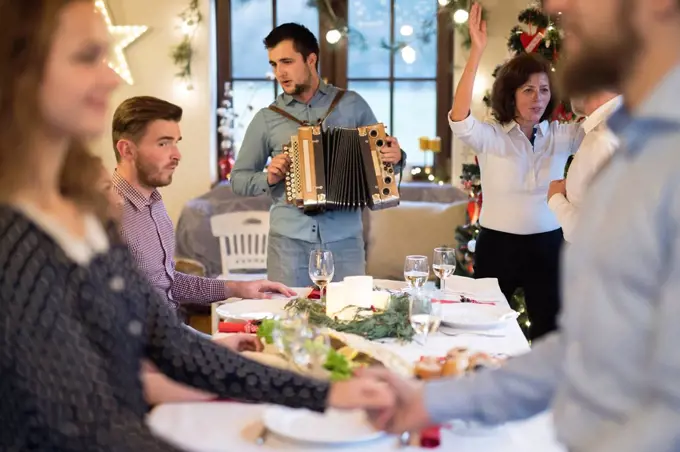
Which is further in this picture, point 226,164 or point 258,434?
point 226,164

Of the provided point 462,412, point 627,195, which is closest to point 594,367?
point 627,195

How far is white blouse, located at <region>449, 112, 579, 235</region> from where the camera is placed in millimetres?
3510

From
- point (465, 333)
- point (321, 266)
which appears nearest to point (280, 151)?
point (321, 266)

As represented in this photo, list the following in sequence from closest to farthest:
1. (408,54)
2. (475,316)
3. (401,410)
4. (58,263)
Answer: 1. (58,263)
2. (401,410)
3. (475,316)
4. (408,54)

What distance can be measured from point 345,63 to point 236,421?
483 cm

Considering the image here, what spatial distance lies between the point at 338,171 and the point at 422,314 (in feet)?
5.01

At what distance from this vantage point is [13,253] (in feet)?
3.58

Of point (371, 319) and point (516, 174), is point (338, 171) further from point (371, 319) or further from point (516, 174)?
point (371, 319)

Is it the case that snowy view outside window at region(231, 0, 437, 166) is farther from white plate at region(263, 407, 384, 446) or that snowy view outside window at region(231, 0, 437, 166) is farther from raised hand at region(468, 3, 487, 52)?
white plate at region(263, 407, 384, 446)

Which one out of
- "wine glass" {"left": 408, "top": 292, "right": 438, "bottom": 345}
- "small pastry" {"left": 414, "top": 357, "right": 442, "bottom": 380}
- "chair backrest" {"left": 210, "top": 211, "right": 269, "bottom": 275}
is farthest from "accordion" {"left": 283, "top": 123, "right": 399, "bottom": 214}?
"chair backrest" {"left": 210, "top": 211, "right": 269, "bottom": 275}

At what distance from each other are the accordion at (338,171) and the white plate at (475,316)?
105 centimetres

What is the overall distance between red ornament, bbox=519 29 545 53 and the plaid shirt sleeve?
2707 millimetres

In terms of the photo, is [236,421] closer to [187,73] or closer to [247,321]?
[247,321]

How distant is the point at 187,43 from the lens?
5.97 meters
